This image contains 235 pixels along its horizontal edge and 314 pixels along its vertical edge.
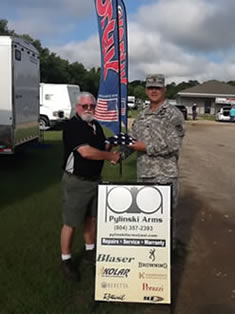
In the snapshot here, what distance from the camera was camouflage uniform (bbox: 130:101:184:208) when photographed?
4.12 metres

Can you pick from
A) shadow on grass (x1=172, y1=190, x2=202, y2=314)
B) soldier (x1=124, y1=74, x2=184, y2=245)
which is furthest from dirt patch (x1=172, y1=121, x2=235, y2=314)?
soldier (x1=124, y1=74, x2=184, y2=245)

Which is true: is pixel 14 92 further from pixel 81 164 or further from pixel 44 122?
pixel 44 122

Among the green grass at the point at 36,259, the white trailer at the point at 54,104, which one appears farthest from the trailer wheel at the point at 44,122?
the green grass at the point at 36,259

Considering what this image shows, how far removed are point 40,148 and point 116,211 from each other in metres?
11.5

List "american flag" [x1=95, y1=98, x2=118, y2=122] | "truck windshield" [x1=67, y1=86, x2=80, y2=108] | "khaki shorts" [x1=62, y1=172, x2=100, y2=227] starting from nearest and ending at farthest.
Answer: "khaki shorts" [x1=62, y1=172, x2=100, y2=227] < "american flag" [x1=95, y1=98, x2=118, y2=122] < "truck windshield" [x1=67, y1=86, x2=80, y2=108]

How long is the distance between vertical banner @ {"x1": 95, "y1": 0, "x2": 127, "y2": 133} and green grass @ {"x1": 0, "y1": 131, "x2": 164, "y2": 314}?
1.37 metres

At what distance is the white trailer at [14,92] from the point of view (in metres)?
9.81

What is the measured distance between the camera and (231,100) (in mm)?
65250

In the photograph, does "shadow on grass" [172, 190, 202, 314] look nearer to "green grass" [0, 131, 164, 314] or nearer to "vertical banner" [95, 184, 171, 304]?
"vertical banner" [95, 184, 171, 304]

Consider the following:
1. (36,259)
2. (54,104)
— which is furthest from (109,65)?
(54,104)

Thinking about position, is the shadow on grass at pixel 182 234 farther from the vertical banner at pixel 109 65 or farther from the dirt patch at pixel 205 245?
the vertical banner at pixel 109 65

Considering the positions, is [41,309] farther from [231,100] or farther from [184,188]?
[231,100]

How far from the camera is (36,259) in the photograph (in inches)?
191

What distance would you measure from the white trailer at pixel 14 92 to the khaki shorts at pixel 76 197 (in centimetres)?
594
